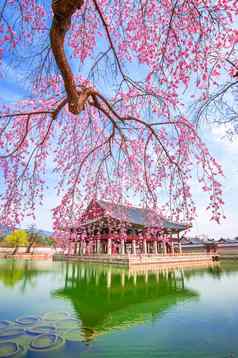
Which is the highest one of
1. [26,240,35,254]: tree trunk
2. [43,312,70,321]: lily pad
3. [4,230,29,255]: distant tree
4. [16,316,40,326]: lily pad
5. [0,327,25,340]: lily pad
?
[4,230,29,255]: distant tree

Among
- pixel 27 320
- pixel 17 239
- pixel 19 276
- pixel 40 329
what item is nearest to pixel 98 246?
pixel 19 276

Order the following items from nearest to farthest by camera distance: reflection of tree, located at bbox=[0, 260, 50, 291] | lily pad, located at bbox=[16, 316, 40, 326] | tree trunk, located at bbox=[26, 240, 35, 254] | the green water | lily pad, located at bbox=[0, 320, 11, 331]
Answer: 1. the green water
2. lily pad, located at bbox=[0, 320, 11, 331]
3. lily pad, located at bbox=[16, 316, 40, 326]
4. reflection of tree, located at bbox=[0, 260, 50, 291]
5. tree trunk, located at bbox=[26, 240, 35, 254]

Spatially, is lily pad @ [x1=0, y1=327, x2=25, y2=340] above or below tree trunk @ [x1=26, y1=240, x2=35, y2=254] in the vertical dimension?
below

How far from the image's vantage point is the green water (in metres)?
4.34

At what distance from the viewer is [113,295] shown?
8.81 metres

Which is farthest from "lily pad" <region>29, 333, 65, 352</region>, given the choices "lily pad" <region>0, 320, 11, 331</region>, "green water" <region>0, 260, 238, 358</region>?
"lily pad" <region>0, 320, 11, 331</region>

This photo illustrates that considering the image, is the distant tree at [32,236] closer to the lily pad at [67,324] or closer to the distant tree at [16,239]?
the distant tree at [16,239]

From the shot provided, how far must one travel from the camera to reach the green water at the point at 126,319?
4.34 meters

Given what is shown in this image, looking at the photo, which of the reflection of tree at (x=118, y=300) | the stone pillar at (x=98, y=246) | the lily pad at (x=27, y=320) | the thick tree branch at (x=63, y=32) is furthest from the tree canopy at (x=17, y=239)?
the thick tree branch at (x=63, y=32)

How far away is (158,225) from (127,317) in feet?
12.7

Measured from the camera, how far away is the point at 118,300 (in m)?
8.10

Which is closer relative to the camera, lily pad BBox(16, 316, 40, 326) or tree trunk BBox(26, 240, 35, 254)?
lily pad BBox(16, 316, 40, 326)

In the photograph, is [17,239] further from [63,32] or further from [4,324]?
[63,32]

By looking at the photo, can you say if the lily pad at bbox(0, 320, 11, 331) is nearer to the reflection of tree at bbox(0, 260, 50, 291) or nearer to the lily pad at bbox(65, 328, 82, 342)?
the lily pad at bbox(65, 328, 82, 342)
